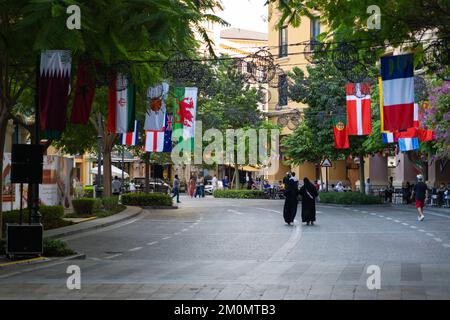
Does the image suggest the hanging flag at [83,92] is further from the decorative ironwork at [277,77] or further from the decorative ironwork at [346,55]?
the decorative ironwork at [277,77]

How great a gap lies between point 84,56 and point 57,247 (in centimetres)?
419

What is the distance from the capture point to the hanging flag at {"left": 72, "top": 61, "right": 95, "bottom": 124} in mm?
17844

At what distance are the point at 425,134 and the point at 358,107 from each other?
7.06 metres

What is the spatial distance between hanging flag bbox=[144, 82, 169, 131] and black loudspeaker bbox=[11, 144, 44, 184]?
9.59m

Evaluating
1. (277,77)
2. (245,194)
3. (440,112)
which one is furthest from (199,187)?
(277,77)

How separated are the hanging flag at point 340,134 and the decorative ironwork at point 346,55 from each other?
68.3 ft

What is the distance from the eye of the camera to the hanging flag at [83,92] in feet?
58.5

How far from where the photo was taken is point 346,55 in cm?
1698

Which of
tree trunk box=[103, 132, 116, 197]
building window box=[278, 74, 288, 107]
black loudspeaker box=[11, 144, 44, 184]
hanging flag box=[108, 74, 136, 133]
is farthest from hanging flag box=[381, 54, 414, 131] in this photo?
tree trunk box=[103, 132, 116, 197]

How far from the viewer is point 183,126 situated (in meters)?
34.0

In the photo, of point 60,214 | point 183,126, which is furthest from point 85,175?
point 60,214

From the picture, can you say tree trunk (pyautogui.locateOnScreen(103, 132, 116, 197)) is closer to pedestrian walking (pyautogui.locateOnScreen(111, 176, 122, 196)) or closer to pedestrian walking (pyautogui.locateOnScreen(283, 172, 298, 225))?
pedestrian walking (pyautogui.locateOnScreen(283, 172, 298, 225))

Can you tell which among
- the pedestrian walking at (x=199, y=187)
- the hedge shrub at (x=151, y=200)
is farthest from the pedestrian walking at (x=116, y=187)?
the pedestrian walking at (x=199, y=187)
